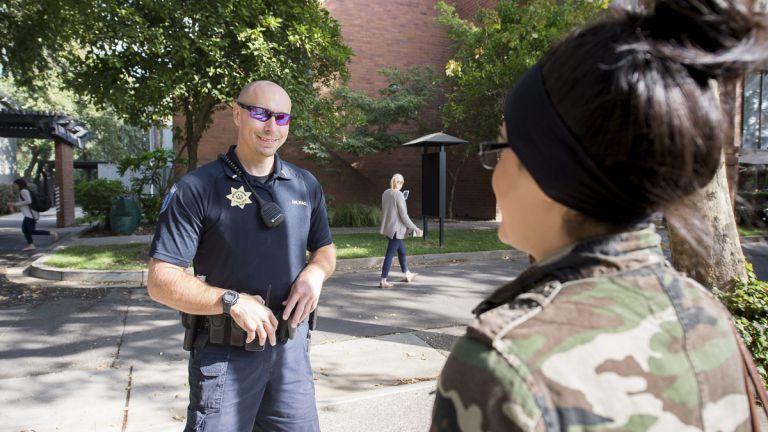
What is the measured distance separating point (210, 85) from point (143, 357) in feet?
18.9

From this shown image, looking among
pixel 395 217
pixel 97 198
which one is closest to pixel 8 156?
pixel 97 198

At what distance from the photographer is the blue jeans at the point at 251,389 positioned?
2.01 m

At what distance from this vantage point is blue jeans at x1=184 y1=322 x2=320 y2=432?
2.01 m

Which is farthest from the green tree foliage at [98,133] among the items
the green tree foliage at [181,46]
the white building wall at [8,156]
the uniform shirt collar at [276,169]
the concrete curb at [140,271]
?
the uniform shirt collar at [276,169]

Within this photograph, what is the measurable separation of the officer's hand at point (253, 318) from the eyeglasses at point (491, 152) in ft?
4.02

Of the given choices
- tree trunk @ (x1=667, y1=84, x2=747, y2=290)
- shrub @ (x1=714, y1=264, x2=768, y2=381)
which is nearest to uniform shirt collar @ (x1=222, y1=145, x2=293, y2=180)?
tree trunk @ (x1=667, y1=84, x2=747, y2=290)

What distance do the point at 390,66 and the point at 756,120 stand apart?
14936 millimetres

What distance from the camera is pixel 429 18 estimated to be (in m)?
→ 21.5

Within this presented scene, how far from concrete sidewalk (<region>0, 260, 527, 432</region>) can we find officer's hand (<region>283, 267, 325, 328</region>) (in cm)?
153

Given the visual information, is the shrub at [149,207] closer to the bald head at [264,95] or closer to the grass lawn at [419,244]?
the grass lawn at [419,244]

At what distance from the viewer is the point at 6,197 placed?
1104 inches

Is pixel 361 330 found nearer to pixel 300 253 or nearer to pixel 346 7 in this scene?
pixel 300 253

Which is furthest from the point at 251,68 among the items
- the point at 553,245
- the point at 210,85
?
the point at 553,245

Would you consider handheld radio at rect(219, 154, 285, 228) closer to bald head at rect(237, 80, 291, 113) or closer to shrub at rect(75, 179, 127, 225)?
bald head at rect(237, 80, 291, 113)
